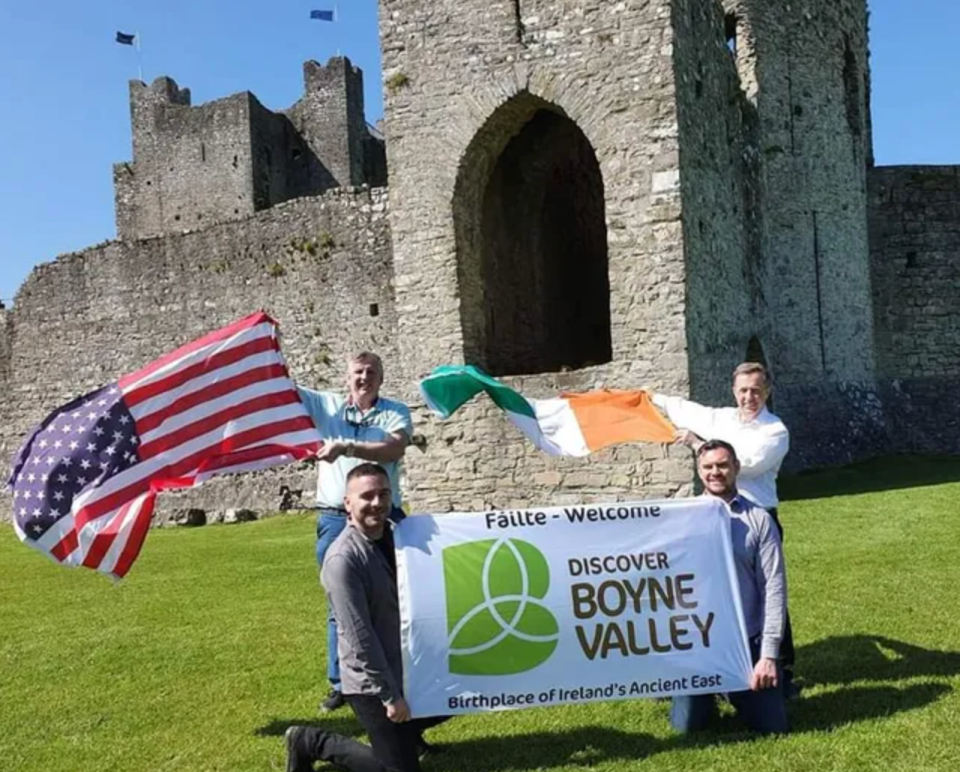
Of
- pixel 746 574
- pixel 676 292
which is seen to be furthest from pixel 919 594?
pixel 676 292

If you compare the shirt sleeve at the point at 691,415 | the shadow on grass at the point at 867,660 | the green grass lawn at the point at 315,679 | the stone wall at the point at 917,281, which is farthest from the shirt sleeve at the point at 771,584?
the stone wall at the point at 917,281

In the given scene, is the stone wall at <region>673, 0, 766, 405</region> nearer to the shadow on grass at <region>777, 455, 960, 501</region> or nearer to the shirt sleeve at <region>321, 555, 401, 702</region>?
the shadow on grass at <region>777, 455, 960, 501</region>

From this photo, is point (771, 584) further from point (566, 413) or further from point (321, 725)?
point (321, 725)

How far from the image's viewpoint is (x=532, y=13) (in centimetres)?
1138

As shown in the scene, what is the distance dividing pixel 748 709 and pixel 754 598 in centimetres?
54

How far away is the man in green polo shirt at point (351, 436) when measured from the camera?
17.1 ft

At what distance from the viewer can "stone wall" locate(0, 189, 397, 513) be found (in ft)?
53.8

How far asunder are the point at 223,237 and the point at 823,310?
35.9 feet

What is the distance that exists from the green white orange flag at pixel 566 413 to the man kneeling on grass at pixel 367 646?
190 cm

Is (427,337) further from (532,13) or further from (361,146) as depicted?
(361,146)

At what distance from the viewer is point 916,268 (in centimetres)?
1941

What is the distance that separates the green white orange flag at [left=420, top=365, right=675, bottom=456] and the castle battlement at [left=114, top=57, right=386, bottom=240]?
2739cm

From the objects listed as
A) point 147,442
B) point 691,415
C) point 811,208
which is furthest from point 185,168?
point 691,415

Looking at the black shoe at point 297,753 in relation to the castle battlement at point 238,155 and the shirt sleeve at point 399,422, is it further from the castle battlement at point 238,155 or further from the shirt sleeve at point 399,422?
the castle battlement at point 238,155
